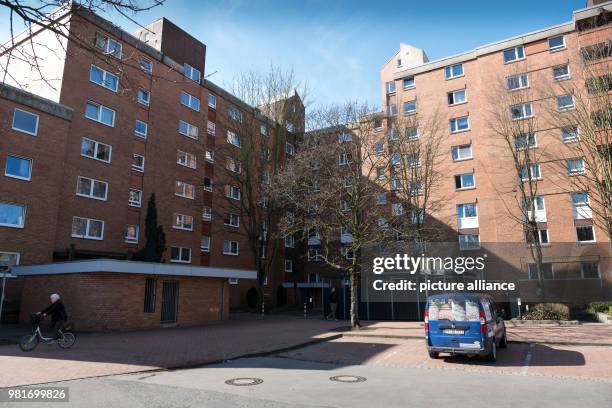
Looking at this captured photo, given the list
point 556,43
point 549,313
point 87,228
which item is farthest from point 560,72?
point 87,228

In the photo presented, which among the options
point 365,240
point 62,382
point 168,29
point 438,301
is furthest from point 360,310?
point 168,29

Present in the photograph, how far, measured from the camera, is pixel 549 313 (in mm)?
20516

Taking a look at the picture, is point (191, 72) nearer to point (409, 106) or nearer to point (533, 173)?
point (409, 106)

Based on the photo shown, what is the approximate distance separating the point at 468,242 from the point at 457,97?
13.2 meters

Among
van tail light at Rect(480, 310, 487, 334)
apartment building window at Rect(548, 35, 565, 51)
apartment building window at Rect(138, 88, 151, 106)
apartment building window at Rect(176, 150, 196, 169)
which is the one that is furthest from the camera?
apartment building window at Rect(176, 150, 196, 169)

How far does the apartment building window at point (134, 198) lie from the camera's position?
2907 centimetres

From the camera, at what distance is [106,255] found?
25.7 metres

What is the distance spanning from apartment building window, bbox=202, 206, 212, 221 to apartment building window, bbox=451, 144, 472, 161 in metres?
19.9

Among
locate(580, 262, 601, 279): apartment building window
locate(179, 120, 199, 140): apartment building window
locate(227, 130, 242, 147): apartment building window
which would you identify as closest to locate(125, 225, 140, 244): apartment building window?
locate(179, 120, 199, 140): apartment building window

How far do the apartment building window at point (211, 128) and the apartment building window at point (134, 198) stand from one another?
8.87 metres

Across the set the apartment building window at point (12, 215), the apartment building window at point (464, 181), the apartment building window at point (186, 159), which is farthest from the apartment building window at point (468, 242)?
the apartment building window at point (12, 215)

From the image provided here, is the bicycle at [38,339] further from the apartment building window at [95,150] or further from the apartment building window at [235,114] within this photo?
the apartment building window at [235,114]

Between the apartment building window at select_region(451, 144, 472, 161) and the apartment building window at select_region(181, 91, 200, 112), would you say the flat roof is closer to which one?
the apartment building window at select_region(181, 91, 200, 112)

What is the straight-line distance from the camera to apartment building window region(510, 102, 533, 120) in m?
29.0
